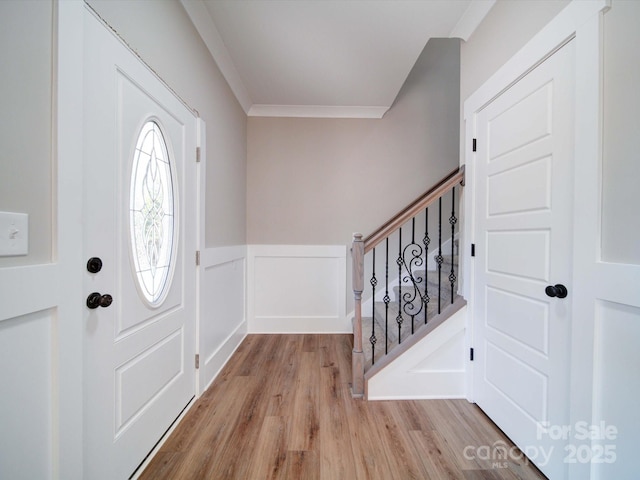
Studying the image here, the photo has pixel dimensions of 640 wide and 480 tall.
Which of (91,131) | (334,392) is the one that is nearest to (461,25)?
(91,131)

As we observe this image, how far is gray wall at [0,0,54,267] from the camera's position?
706 millimetres

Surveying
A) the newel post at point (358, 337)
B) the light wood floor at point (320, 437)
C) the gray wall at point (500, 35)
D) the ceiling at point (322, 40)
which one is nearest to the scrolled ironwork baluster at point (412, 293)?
the newel post at point (358, 337)

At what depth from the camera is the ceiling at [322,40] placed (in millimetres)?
1688

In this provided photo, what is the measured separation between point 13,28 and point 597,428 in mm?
2388

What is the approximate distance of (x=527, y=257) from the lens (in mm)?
1335

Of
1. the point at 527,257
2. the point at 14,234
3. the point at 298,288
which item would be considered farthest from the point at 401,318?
the point at 14,234

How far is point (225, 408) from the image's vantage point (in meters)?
1.70

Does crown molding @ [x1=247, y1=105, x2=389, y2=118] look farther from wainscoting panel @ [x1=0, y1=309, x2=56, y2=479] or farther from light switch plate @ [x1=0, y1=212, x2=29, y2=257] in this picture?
wainscoting panel @ [x1=0, y1=309, x2=56, y2=479]

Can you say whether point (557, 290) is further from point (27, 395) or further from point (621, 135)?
point (27, 395)

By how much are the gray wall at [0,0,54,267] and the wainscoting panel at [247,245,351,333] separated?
2.25 m

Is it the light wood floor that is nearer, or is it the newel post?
the light wood floor

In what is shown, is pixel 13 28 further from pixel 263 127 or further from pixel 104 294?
pixel 263 127

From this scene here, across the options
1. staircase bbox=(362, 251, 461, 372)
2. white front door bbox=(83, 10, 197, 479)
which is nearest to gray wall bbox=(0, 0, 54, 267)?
white front door bbox=(83, 10, 197, 479)

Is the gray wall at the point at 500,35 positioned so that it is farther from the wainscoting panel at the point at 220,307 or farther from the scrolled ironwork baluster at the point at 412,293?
the wainscoting panel at the point at 220,307
